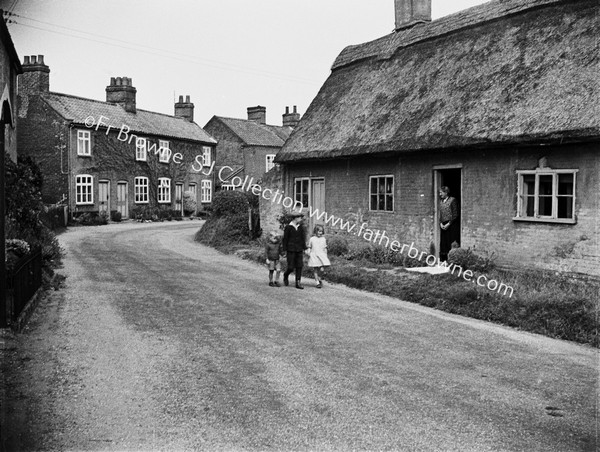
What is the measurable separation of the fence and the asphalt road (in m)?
0.39

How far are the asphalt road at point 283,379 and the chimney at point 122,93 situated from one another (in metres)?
31.1

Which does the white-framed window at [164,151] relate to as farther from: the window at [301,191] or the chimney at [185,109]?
the window at [301,191]

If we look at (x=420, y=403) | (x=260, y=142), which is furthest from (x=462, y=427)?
(x=260, y=142)

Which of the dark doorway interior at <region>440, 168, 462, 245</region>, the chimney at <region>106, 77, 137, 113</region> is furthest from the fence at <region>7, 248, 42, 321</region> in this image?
the chimney at <region>106, 77, 137, 113</region>

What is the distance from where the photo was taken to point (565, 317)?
912 centimetres

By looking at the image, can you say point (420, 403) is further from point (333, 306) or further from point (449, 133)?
point (449, 133)

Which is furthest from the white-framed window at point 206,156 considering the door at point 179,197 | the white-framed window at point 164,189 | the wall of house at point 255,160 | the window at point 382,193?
the window at point 382,193

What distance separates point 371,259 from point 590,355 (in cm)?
872

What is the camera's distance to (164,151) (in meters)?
40.7

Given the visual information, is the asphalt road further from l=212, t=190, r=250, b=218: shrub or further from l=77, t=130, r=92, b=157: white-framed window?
l=77, t=130, r=92, b=157: white-framed window

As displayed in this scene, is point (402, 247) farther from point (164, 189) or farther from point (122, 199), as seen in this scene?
point (164, 189)

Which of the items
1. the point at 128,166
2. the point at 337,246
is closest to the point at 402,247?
the point at 337,246

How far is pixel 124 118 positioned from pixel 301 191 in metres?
22.4

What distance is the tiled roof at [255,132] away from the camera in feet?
164
